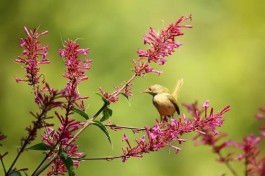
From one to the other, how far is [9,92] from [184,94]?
1.76m

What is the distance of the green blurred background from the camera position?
5512 millimetres

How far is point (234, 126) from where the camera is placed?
5965mm

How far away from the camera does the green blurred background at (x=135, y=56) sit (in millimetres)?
5512

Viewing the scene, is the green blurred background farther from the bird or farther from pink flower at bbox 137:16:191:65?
pink flower at bbox 137:16:191:65

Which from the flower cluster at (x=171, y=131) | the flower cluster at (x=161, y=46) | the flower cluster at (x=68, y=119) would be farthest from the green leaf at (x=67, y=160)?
the flower cluster at (x=161, y=46)

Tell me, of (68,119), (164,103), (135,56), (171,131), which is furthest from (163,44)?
(135,56)

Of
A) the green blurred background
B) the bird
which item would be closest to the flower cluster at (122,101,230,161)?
the bird

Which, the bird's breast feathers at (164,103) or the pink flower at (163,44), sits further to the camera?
the bird's breast feathers at (164,103)

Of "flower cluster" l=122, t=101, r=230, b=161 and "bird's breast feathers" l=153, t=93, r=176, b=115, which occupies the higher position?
"bird's breast feathers" l=153, t=93, r=176, b=115

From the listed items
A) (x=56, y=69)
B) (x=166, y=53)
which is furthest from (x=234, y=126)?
(x=166, y=53)

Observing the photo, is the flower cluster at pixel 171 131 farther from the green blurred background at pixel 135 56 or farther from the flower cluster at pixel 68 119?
the green blurred background at pixel 135 56

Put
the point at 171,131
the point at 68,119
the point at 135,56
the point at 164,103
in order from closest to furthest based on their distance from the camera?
1. the point at 68,119
2. the point at 171,131
3. the point at 164,103
4. the point at 135,56

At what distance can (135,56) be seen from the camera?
19.4ft

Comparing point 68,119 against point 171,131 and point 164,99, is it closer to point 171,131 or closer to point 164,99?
point 171,131
